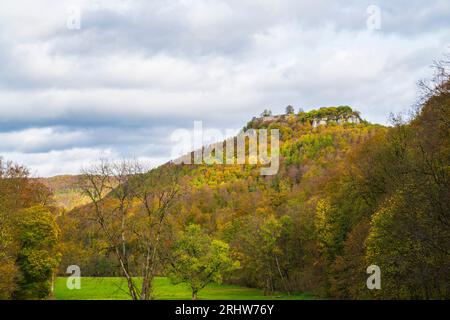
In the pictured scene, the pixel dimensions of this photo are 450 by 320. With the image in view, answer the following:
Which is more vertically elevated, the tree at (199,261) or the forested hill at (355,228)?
the forested hill at (355,228)

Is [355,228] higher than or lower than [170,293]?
higher

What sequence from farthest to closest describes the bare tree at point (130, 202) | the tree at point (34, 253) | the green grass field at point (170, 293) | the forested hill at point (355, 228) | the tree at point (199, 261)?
1. the green grass field at point (170, 293)
2. the tree at point (199, 261)
3. the tree at point (34, 253)
4. the bare tree at point (130, 202)
5. the forested hill at point (355, 228)

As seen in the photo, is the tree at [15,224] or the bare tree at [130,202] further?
the tree at [15,224]

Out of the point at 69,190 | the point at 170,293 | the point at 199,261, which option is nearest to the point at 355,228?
the point at 199,261

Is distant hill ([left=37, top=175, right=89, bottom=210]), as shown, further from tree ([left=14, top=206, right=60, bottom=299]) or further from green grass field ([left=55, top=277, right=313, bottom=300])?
green grass field ([left=55, top=277, right=313, bottom=300])

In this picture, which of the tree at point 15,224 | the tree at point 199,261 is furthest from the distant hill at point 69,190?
the tree at point 199,261

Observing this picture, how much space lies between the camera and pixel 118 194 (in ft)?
108

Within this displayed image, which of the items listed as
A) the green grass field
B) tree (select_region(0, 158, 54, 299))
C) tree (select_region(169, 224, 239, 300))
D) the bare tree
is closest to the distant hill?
the bare tree

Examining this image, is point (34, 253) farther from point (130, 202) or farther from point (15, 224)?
point (130, 202)

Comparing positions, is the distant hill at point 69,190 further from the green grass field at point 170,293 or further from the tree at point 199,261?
the tree at point 199,261

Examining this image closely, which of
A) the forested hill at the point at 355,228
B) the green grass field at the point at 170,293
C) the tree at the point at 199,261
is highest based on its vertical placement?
the forested hill at the point at 355,228

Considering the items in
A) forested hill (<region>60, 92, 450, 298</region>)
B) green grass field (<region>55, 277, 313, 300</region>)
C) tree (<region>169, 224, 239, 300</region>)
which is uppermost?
forested hill (<region>60, 92, 450, 298</region>)
